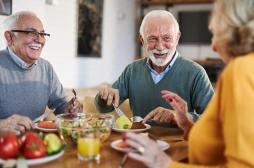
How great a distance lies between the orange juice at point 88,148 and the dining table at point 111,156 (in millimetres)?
18

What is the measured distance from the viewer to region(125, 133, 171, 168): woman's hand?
997 mm

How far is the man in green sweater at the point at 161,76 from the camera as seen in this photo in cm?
205

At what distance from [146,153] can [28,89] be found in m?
1.27

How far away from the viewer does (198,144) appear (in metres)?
1.00

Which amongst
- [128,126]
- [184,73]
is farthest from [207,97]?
[128,126]

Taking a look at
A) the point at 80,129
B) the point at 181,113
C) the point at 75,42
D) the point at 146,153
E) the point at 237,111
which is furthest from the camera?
the point at 75,42

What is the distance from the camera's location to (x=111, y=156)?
1218mm

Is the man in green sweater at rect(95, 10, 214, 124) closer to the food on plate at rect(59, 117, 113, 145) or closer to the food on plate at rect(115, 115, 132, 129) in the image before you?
the food on plate at rect(115, 115, 132, 129)

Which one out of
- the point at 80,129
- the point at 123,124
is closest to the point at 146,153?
the point at 80,129

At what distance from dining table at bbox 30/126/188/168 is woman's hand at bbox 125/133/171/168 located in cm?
13

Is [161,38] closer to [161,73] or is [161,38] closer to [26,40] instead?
[161,73]

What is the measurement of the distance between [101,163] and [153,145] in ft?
0.70

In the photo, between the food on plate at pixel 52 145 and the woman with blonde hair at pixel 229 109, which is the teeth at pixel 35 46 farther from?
the woman with blonde hair at pixel 229 109

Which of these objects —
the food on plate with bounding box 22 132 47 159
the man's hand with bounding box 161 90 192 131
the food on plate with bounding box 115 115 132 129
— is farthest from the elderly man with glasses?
the food on plate with bounding box 22 132 47 159
